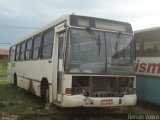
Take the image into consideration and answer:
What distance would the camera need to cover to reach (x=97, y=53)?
1003cm

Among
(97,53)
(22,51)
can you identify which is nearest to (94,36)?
(97,53)

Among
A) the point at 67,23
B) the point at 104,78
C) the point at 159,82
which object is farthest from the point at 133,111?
the point at 67,23

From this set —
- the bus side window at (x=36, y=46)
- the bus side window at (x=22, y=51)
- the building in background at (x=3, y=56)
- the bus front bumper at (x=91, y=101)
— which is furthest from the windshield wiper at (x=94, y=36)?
the building in background at (x=3, y=56)

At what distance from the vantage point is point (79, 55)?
32.1 feet

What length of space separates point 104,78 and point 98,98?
73cm

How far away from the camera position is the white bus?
9.66 metres

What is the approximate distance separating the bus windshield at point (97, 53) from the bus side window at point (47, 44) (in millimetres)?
1842

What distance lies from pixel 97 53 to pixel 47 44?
2694mm

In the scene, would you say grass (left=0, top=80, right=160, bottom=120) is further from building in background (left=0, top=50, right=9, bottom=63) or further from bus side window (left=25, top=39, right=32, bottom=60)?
building in background (left=0, top=50, right=9, bottom=63)

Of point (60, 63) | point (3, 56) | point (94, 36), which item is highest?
point (3, 56)

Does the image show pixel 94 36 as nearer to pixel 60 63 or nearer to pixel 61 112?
pixel 60 63

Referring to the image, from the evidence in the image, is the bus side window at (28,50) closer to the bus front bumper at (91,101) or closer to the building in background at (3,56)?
the bus front bumper at (91,101)

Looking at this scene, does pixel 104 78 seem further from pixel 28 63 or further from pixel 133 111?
pixel 28 63

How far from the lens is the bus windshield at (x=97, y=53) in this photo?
31.9 ft
